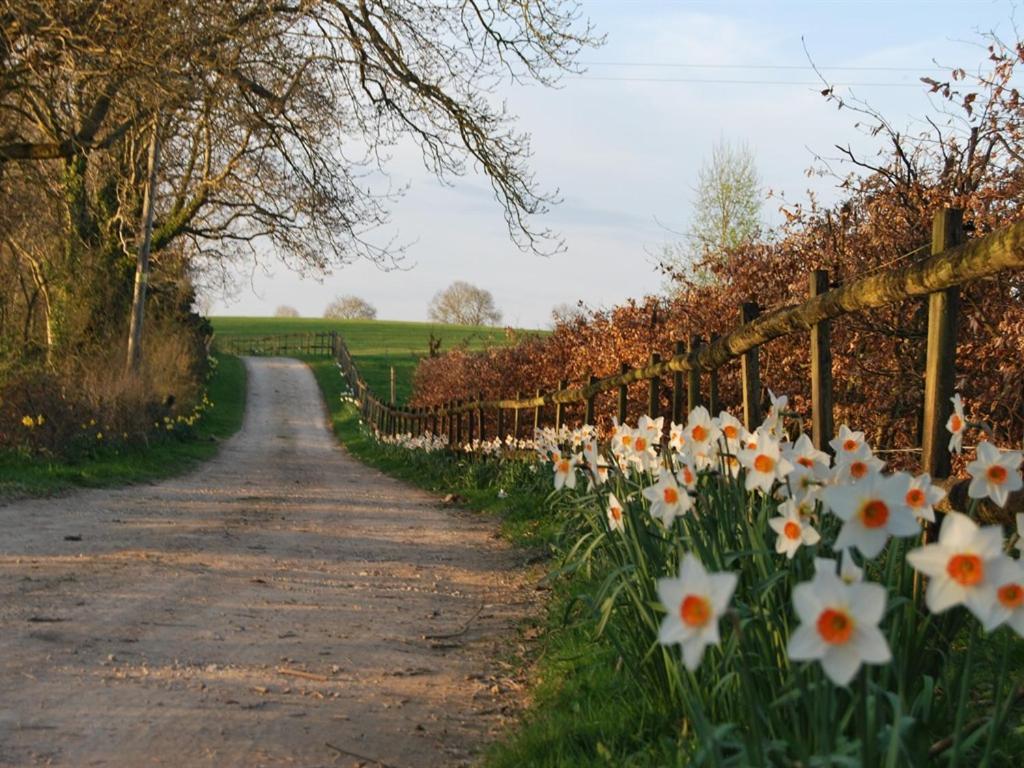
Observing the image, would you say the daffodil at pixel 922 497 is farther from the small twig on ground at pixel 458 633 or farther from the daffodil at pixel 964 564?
the small twig on ground at pixel 458 633

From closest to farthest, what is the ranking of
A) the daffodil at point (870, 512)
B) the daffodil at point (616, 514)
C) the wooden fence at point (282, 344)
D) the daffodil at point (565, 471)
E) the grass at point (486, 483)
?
the daffodil at point (870, 512)
the daffodil at point (616, 514)
the daffodil at point (565, 471)
the grass at point (486, 483)
the wooden fence at point (282, 344)

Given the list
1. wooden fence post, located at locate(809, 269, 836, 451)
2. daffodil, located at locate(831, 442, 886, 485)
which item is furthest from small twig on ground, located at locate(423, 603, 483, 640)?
daffodil, located at locate(831, 442, 886, 485)

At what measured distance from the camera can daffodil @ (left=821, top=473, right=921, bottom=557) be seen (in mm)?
1905

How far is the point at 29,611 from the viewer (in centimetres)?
532

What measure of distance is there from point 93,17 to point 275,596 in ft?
27.4

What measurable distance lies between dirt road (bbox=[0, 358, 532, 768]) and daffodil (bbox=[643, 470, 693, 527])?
4.05 ft

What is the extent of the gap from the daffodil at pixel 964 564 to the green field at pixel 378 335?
152ft

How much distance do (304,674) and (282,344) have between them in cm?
7038

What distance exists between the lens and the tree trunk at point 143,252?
20.1 metres

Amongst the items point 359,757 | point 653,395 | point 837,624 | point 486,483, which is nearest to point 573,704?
point 359,757

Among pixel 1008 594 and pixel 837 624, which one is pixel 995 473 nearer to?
pixel 1008 594

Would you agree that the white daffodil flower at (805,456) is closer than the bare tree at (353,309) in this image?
Yes

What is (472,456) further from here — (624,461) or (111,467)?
(624,461)

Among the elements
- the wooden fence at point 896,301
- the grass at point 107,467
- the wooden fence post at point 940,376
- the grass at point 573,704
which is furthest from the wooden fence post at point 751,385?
the grass at point 107,467
